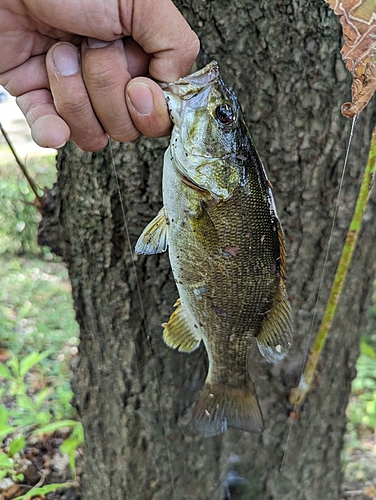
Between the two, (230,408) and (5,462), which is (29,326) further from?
(230,408)

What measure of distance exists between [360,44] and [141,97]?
551 millimetres

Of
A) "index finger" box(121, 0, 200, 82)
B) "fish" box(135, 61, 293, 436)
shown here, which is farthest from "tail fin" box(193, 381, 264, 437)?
"index finger" box(121, 0, 200, 82)

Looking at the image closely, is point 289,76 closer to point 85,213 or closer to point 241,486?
point 85,213

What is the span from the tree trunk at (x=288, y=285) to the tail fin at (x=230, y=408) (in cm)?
34

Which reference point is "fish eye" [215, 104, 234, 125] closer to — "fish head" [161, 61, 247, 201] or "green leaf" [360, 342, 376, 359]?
"fish head" [161, 61, 247, 201]

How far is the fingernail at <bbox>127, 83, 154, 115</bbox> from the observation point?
0.95m

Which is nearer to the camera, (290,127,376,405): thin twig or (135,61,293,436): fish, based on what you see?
(135,61,293,436): fish

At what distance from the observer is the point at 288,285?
62.1 inches

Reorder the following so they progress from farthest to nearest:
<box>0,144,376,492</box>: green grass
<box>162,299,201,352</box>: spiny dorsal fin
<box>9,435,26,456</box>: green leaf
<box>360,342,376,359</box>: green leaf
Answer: <box>360,342,376,359</box>: green leaf < <box>0,144,376,492</box>: green grass < <box>9,435,26,456</box>: green leaf < <box>162,299,201,352</box>: spiny dorsal fin

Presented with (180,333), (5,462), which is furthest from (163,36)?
(5,462)

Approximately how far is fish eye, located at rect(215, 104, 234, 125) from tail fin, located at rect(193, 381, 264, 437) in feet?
2.38

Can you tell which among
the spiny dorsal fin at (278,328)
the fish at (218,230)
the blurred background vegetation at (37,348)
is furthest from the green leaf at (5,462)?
the spiny dorsal fin at (278,328)

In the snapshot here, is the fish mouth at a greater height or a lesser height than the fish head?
greater

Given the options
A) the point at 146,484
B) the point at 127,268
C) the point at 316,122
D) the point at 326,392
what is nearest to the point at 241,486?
the point at 146,484
